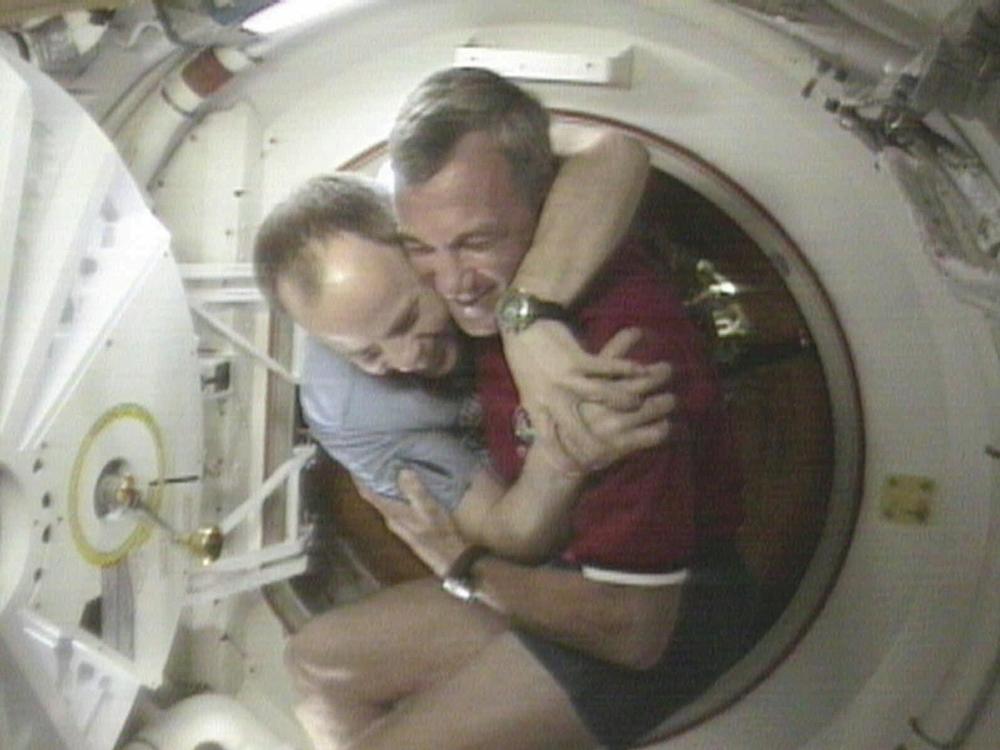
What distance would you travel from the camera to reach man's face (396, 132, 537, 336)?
1.58 metres

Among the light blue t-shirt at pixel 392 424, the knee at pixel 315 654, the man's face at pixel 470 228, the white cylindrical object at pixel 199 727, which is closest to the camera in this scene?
the man's face at pixel 470 228

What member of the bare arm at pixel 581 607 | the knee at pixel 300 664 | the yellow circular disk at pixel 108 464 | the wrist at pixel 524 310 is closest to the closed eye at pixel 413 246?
the wrist at pixel 524 310

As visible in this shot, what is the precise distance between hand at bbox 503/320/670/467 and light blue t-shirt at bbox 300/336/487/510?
13 cm

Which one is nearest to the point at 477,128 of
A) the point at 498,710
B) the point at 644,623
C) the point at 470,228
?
the point at 470,228

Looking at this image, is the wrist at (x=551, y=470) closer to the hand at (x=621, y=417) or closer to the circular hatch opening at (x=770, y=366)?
the hand at (x=621, y=417)

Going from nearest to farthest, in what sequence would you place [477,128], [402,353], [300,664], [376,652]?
[477,128] → [402,353] → [376,652] → [300,664]

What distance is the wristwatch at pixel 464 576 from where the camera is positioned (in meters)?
1.72

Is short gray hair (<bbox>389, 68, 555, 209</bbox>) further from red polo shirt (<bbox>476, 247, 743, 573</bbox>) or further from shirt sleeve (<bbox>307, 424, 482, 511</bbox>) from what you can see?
shirt sleeve (<bbox>307, 424, 482, 511</bbox>)

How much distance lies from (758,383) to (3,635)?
3.66 ft

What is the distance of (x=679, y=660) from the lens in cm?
167

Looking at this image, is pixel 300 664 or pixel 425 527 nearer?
pixel 425 527

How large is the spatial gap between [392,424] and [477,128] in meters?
0.45

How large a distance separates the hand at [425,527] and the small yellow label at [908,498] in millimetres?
599

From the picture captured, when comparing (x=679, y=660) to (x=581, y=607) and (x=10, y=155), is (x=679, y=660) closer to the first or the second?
(x=581, y=607)
